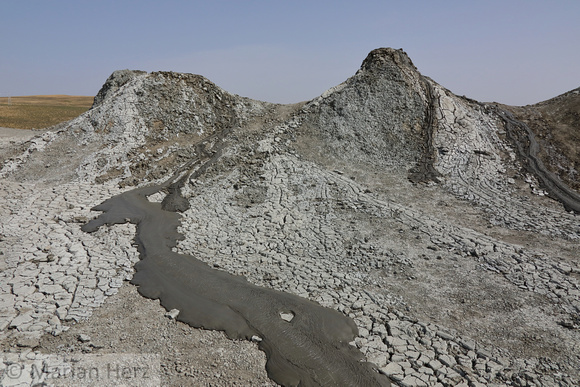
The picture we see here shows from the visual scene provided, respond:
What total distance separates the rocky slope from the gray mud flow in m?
0.39

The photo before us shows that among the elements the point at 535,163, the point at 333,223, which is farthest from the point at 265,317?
the point at 535,163

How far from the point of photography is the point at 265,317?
891 cm

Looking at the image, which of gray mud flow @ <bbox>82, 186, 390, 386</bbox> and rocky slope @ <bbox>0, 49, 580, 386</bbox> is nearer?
gray mud flow @ <bbox>82, 186, 390, 386</bbox>

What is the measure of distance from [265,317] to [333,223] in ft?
18.9

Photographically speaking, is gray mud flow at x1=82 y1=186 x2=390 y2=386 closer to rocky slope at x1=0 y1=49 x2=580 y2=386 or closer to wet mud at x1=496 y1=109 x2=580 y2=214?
rocky slope at x1=0 y1=49 x2=580 y2=386

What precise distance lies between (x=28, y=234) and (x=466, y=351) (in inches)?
578

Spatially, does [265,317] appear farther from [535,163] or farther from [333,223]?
[535,163]

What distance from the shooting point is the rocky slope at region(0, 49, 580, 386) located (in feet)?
25.8

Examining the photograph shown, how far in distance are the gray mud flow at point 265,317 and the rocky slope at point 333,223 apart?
1.28ft

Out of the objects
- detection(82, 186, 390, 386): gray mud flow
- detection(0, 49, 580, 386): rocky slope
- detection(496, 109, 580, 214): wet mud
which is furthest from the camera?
detection(496, 109, 580, 214): wet mud

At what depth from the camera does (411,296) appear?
9.60 m

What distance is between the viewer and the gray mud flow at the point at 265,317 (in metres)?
7.29

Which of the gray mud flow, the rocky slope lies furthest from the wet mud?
the gray mud flow

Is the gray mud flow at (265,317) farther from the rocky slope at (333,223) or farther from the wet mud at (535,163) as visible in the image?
the wet mud at (535,163)
